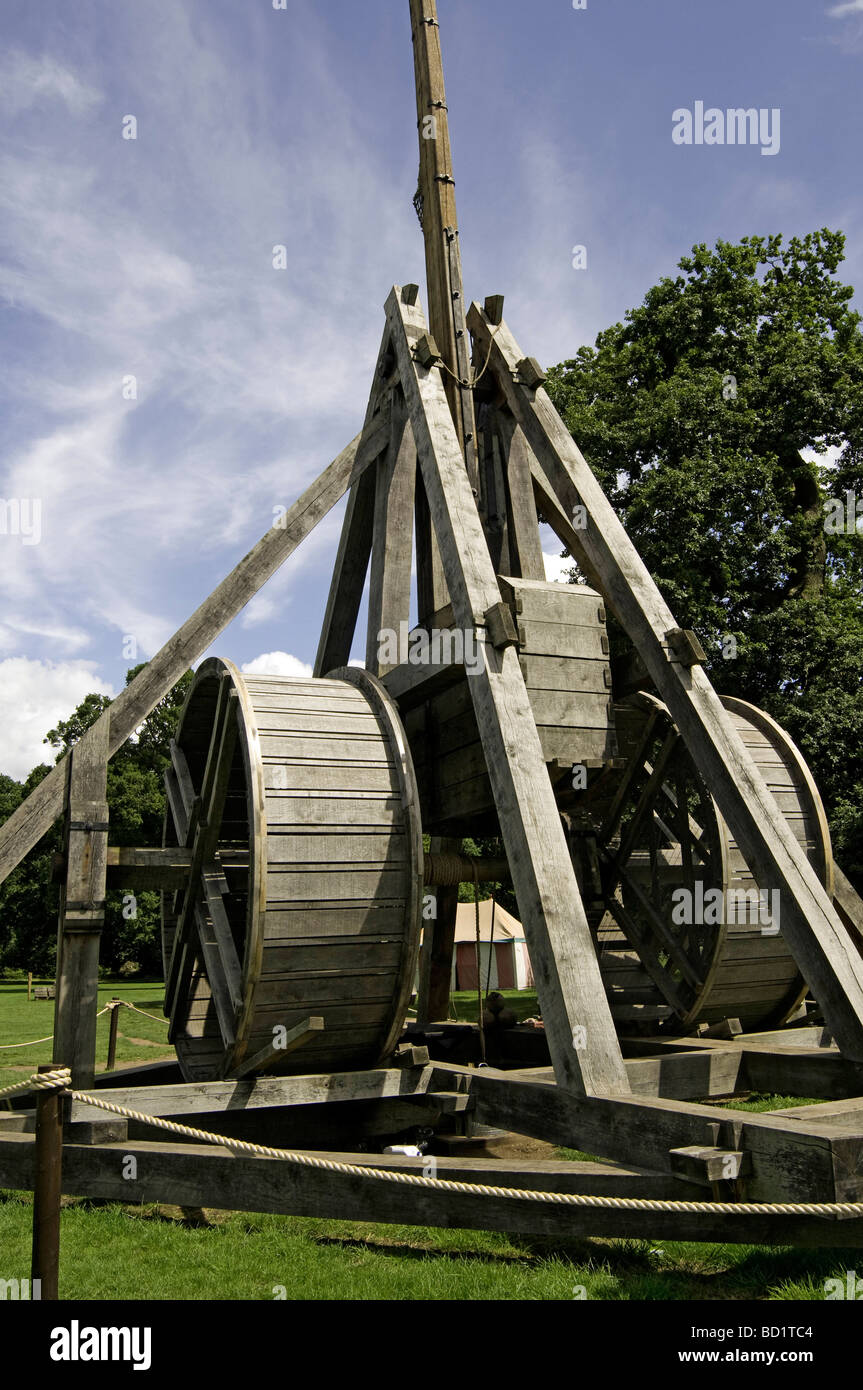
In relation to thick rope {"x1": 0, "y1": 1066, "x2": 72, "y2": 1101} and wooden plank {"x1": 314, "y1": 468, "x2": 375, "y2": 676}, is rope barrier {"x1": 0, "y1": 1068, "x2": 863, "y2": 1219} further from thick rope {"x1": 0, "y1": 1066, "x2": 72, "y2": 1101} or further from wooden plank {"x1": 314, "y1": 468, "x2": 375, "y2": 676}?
wooden plank {"x1": 314, "y1": 468, "x2": 375, "y2": 676}

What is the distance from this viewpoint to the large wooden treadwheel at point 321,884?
226 inches

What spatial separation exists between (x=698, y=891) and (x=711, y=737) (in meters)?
1.91

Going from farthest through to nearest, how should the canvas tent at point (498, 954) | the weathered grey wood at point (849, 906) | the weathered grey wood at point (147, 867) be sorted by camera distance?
the canvas tent at point (498, 954)
the weathered grey wood at point (849, 906)
the weathered grey wood at point (147, 867)

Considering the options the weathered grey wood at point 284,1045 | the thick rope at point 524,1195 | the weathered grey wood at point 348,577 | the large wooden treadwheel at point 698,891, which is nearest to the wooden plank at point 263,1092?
the weathered grey wood at point 284,1045

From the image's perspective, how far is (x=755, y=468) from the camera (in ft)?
57.9

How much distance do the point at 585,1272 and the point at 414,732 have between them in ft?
13.3

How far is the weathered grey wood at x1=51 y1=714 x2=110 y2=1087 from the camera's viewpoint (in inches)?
238

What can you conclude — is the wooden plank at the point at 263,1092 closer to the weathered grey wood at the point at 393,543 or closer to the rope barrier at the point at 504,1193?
the rope barrier at the point at 504,1193

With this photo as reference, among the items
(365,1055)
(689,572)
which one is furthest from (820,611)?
(365,1055)

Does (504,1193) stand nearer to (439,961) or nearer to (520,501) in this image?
(439,961)

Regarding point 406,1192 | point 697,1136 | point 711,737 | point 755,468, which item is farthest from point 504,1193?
point 755,468

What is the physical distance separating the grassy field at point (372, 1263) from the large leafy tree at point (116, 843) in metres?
32.4

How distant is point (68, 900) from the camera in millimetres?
6133

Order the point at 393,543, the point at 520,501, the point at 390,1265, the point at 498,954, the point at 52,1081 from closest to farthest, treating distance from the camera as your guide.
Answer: the point at 52,1081 → the point at 390,1265 → the point at 393,543 → the point at 520,501 → the point at 498,954
